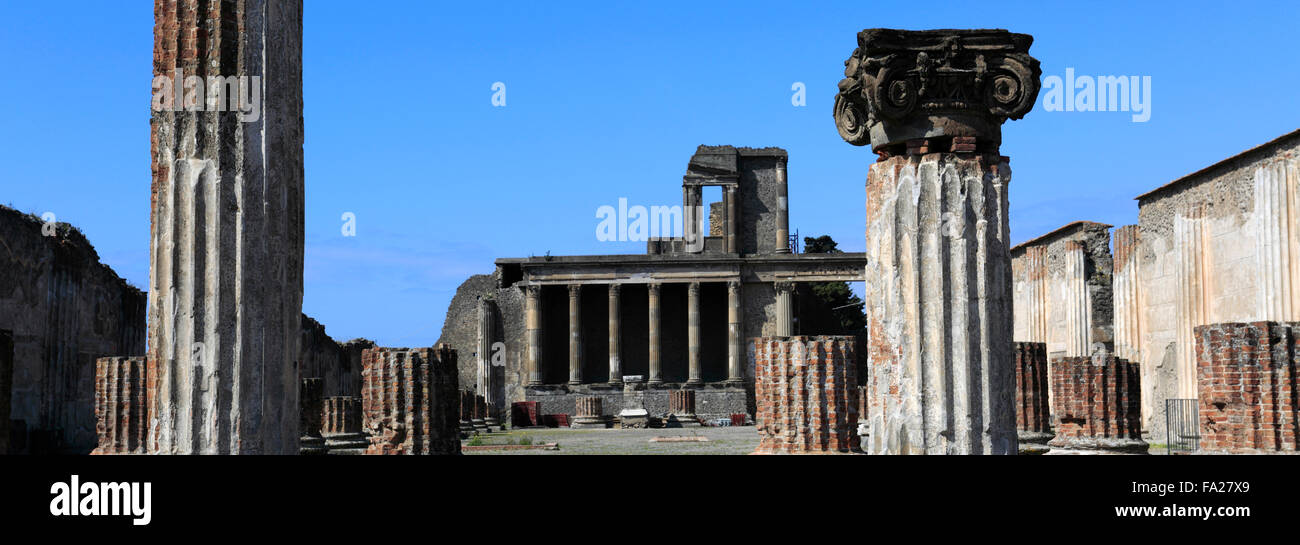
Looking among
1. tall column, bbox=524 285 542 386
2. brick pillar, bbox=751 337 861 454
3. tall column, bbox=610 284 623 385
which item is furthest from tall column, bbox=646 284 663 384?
Result: brick pillar, bbox=751 337 861 454

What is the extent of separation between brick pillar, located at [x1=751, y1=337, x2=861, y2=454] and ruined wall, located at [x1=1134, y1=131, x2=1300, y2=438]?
6.91 meters

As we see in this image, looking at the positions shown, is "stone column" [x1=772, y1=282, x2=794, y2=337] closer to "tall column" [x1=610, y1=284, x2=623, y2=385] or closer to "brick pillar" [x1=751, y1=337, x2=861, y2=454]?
"tall column" [x1=610, y1=284, x2=623, y2=385]

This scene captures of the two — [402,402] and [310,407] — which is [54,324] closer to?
[310,407]

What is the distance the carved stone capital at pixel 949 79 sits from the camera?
8180 millimetres

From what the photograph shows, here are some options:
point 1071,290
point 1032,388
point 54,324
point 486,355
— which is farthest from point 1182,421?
point 486,355

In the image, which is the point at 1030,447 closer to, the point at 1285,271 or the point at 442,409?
the point at 1285,271

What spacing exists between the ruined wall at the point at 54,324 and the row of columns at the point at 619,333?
22.6 meters

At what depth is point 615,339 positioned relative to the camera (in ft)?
149

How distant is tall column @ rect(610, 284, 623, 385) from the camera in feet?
148

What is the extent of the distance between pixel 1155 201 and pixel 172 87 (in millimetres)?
19350

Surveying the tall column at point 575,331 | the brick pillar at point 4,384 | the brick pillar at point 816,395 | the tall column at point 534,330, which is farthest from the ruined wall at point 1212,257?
the tall column at point 534,330

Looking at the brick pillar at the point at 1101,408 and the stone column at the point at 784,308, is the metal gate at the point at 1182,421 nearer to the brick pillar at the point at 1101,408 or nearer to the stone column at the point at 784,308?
the brick pillar at the point at 1101,408

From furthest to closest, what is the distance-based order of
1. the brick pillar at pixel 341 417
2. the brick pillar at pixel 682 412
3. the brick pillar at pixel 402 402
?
the brick pillar at pixel 682 412 < the brick pillar at pixel 341 417 < the brick pillar at pixel 402 402

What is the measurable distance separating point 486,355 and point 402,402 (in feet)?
102
